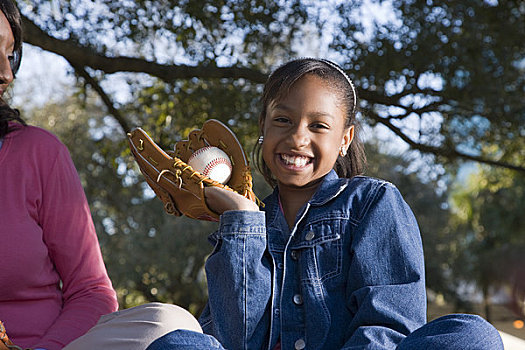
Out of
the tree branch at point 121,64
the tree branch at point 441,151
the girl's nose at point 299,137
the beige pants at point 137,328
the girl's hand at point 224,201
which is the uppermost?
the tree branch at point 121,64

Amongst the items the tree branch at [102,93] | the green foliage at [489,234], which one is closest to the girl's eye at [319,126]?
the tree branch at [102,93]

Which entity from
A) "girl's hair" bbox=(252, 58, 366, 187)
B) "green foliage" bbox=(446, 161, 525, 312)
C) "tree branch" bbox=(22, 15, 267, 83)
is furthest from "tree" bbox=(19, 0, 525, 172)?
"green foliage" bbox=(446, 161, 525, 312)

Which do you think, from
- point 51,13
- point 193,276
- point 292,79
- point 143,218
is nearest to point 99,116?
point 143,218

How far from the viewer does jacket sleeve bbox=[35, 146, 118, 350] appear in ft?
6.44

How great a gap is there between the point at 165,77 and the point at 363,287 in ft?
10.7

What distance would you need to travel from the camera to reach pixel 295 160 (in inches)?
82.7

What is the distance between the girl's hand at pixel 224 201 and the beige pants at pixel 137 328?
0.44 metres

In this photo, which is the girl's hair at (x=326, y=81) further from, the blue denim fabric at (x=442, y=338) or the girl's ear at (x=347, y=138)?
the blue denim fabric at (x=442, y=338)

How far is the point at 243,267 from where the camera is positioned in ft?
6.32

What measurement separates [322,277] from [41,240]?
2.77 feet

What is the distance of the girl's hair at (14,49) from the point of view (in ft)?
6.87

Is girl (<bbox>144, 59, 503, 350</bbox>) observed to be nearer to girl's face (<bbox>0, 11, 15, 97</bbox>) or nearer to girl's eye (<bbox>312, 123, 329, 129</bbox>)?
girl's eye (<bbox>312, 123, 329, 129</bbox>)

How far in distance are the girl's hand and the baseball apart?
0.40ft

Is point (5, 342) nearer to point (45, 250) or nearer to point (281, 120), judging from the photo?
point (45, 250)
